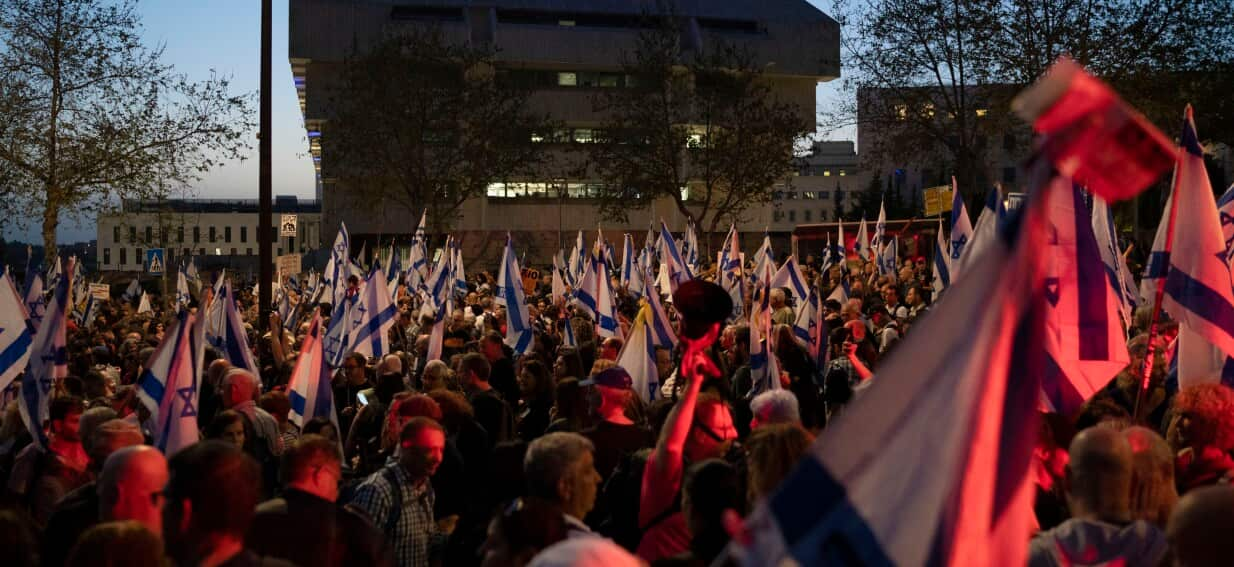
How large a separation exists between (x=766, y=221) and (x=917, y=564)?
73399mm

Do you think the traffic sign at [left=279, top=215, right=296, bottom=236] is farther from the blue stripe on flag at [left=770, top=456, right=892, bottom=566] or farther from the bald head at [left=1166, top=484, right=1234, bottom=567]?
the blue stripe on flag at [left=770, top=456, right=892, bottom=566]

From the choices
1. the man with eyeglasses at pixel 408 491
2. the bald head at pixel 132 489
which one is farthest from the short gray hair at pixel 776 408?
the bald head at pixel 132 489

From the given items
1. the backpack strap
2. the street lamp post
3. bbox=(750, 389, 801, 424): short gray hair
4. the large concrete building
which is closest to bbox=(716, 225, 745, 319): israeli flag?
the street lamp post

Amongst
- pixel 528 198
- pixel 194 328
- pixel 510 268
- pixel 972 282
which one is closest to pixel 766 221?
pixel 528 198

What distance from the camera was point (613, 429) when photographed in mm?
7031

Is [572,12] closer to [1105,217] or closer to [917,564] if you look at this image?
[1105,217]

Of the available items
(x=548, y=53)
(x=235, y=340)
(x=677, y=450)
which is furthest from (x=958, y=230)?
(x=548, y=53)

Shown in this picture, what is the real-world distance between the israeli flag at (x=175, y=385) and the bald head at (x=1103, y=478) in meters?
4.67

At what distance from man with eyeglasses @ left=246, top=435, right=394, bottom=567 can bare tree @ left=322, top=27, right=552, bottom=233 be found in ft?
154

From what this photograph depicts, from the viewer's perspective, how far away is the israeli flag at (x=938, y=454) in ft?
8.52

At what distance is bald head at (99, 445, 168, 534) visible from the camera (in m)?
4.41

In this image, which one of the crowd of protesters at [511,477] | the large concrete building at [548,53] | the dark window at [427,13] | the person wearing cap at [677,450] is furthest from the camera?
the dark window at [427,13]

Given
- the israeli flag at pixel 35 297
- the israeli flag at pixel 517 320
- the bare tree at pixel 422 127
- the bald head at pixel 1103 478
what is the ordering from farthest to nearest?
the bare tree at pixel 422 127
the israeli flag at pixel 35 297
the israeli flag at pixel 517 320
the bald head at pixel 1103 478

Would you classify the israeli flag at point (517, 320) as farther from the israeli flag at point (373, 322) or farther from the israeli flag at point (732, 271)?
the israeli flag at point (732, 271)
